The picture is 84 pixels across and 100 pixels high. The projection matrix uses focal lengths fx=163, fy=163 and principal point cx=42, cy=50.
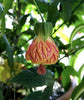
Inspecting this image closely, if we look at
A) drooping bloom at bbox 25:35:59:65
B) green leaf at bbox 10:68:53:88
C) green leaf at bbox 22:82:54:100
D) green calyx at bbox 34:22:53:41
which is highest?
green calyx at bbox 34:22:53:41

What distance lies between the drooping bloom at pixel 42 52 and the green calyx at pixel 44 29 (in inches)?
0.4

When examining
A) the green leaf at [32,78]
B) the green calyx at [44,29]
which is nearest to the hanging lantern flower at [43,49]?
the green calyx at [44,29]

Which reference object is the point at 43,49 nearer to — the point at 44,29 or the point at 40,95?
the point at 44,29

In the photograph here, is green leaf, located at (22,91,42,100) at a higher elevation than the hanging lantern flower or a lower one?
lower

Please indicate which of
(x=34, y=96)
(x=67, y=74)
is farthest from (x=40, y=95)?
(x=67, y=74)

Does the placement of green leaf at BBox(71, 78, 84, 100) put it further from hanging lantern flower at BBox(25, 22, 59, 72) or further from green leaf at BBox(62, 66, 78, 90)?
hanging lantern flower at BBox(25, 22, 59, 72)

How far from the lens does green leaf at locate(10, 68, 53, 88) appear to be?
358 millimetres

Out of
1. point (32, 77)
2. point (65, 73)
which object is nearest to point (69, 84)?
point (65, 73)

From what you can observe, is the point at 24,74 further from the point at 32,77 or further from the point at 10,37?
the point at 10,37

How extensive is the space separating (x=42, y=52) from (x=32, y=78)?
0.14 meters

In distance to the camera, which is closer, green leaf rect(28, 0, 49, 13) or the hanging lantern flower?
the hanging lantern flower

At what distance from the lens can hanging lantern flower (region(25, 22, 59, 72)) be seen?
0.85 feet

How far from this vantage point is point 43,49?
264 millimetres

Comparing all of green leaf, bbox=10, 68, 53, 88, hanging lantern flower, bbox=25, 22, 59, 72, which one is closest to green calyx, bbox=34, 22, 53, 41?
hanging lantern flower, bbox=25, 22, 59, 72
